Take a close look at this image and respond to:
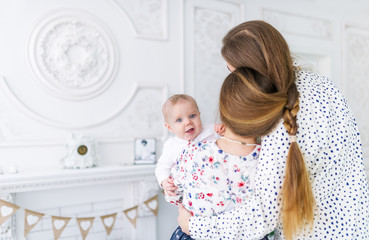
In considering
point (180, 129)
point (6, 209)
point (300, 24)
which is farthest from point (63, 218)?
point (300, 24)

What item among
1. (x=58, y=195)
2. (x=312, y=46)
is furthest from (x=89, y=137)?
(x=312, y=46)

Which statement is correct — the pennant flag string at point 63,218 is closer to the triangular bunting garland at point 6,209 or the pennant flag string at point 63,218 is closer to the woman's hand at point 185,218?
the triangular bunting garland at point 6,209

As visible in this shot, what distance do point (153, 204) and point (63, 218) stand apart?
0.64 metres

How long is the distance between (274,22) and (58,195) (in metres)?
2.48

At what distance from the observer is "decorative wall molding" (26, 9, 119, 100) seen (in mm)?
2039

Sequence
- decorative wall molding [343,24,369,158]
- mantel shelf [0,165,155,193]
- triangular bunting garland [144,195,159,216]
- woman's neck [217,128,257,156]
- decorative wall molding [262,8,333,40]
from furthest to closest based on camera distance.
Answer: decorative wall molding [343,24,369,158] < decorative wall molding [262,8,333,40] < triangular bunting garland [144,195,159,216] < mantel shelf [0,165,155,193] < woman's neck [217,128,257,156]

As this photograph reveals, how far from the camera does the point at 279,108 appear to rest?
0.98 metres

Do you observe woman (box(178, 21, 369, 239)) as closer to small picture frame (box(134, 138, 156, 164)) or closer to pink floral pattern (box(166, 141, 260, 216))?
pink floral pattern (box(166, 141, 260, 216))

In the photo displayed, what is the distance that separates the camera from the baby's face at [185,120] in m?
1.62

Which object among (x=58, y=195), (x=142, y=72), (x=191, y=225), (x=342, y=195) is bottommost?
(x=58, y=195)

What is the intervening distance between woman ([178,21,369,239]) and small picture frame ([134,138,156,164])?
1162 mm

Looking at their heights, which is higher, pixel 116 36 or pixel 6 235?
pixel 116 36

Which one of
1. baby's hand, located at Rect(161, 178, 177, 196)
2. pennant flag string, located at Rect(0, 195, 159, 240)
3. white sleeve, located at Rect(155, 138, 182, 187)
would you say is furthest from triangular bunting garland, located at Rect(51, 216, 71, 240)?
baby's hand, located at Rect(161, 178, 177, 196)

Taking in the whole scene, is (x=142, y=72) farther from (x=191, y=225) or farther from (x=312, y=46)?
(x=312, y=46)
